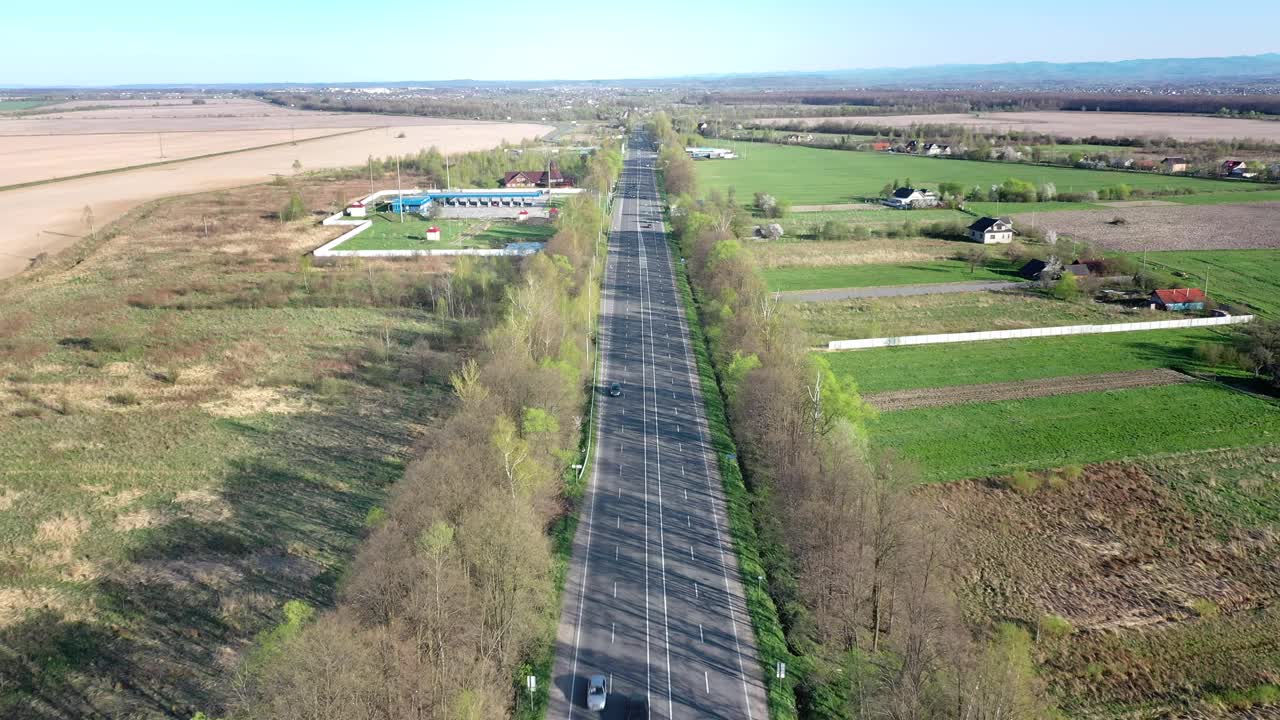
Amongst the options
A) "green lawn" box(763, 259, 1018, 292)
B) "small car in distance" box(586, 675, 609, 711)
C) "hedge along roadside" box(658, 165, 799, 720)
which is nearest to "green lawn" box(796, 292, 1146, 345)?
"green lawn" box(763, 259, 1018, 292)

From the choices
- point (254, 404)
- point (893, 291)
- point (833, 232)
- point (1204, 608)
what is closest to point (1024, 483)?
point (1204, 608)

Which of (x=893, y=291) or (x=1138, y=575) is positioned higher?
(x=893, y=291)

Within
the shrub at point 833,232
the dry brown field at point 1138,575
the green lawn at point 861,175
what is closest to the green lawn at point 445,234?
the shrub at point 833,232

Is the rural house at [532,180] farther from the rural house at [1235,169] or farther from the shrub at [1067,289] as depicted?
the rural house at [1235,169]

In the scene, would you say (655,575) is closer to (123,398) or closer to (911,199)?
(123,398)

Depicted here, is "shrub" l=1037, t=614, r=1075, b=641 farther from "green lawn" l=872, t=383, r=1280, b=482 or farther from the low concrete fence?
the low concrete fence

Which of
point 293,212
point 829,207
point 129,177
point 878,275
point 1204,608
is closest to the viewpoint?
point 1204,608
